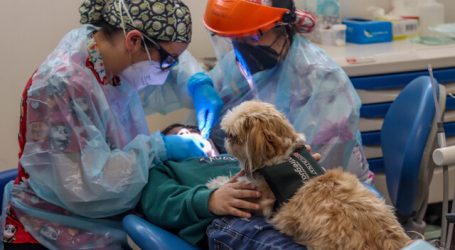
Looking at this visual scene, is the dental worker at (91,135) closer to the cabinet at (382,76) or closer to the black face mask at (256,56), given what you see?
the black face mask at (256,56)

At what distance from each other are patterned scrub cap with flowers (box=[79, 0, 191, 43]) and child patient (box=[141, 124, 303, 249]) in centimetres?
39

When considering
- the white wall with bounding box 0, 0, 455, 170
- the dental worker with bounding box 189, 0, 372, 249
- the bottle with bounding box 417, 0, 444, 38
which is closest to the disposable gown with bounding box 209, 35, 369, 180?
the dental worker with bounding box 189, 0, 372, 249

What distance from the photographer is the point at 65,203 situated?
1.37 meters

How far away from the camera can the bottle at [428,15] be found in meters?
2.56

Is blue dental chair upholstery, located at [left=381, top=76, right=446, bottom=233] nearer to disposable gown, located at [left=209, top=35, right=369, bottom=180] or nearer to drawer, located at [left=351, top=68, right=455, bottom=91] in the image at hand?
disposable gown, located at [left=209, top=35, right=369, bottom=180]

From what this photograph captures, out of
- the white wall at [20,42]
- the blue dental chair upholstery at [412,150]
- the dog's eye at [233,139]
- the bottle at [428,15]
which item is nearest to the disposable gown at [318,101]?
the blue dental chair upholstery at [412,150]

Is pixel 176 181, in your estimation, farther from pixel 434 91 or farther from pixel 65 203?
pixel 434 91

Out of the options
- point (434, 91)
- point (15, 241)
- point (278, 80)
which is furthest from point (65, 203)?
point (434, 91)

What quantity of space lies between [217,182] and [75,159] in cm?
39

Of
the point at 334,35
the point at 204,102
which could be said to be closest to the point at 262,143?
the point at 204,102

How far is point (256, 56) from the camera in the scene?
1763 millimetres

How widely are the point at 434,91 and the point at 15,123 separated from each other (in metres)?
1.88

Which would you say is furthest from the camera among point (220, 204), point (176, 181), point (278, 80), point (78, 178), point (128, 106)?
point (278, 80)

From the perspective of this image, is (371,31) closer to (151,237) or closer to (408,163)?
(408,163)
